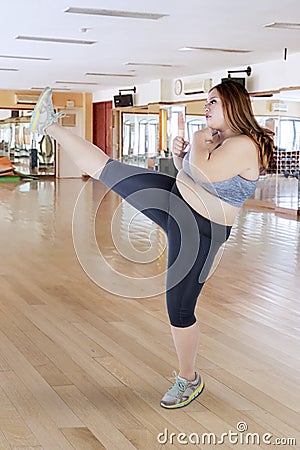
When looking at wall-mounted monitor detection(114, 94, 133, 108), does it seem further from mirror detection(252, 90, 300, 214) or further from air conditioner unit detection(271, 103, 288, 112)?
air conditioner unit detection(271, 103, 288, 112)

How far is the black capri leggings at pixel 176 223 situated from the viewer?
2863mm

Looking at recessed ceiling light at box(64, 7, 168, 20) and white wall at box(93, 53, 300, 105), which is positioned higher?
recessed ceiling light at box(64, 7, 168, 20)

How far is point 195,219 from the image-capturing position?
2861mm

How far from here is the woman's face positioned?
287cm

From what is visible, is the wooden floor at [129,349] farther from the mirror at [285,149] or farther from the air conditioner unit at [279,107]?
the air conditioner unit at [279,107]

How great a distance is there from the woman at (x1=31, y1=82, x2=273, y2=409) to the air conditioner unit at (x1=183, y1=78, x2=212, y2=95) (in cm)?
1190

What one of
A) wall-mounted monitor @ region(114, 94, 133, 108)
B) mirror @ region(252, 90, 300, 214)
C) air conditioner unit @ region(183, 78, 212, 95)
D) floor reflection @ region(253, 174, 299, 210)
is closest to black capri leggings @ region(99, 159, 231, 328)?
mirror @ region(252, 90, 300, 214)

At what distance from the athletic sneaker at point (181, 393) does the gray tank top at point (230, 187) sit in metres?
0.88

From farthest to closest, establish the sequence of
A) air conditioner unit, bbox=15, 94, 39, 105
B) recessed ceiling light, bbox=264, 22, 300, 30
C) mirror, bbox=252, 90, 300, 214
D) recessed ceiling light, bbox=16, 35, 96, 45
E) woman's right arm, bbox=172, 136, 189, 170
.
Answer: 1. air conditioner unit, bbox=15, 94, 39, 105
2. mirror, bbox=252, 90, 300, 214
3. recessed ceiling light, bbox=16, 35, 96, 45
4. recessed ceiling light, bbox=264, 22, 300, 30
5. woman's right arm, bbox=172, 136, 189, 170

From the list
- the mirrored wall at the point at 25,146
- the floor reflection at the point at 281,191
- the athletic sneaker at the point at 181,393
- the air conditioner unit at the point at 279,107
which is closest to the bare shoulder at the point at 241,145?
the athletic sneaker at the point at 181,393

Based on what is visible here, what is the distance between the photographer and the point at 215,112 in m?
2.88

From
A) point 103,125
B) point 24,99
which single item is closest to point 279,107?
point 103,125

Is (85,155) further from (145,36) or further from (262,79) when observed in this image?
(262,79)

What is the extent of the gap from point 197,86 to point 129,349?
11747 millimetres
